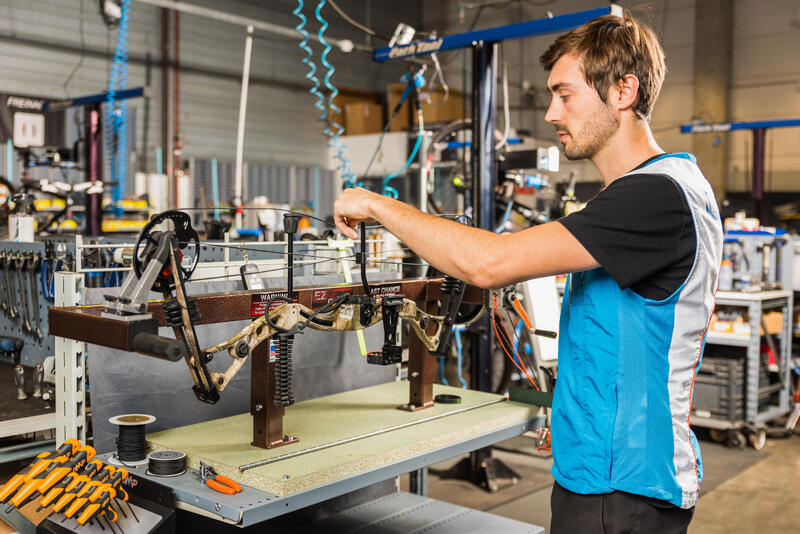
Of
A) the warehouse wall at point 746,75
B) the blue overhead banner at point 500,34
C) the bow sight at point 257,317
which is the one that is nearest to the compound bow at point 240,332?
the bow sight at point 257,317

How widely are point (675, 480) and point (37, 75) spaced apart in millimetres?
8793

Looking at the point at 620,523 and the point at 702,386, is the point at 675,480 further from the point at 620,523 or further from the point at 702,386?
the point at 702,386

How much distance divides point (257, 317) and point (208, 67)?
30.2 ft

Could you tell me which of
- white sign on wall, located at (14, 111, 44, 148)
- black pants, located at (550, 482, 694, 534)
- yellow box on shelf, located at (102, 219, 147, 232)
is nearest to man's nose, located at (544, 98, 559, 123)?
black pants, located at (550, 482, 694, 534)

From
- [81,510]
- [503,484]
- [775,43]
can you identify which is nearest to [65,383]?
[81,510]

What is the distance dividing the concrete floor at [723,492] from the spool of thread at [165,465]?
2.18 meters

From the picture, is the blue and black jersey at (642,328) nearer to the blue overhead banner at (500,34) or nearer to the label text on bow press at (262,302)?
the label text on bow press at (262,302)

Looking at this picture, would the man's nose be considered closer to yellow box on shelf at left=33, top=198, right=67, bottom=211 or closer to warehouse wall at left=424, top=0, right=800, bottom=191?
yellow box on shelf at left=33, top=198, right=67, bottom=211

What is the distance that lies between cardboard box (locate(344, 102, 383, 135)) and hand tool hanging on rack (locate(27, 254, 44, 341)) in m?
8.29

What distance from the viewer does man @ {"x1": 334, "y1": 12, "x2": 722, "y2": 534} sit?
1146 mm

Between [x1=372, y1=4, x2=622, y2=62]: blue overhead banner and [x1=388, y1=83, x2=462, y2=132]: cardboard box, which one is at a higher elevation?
[x1=388, y1=83, x2=462, y2=132]: cardboard box

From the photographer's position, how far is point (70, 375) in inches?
70.8

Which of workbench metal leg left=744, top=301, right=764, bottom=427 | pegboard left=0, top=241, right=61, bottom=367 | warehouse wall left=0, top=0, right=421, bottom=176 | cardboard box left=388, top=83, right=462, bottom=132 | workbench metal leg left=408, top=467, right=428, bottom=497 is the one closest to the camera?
pegboard left=0, top=241, right=61, bottom=367

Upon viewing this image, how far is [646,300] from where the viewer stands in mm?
1193
